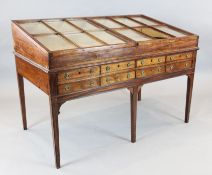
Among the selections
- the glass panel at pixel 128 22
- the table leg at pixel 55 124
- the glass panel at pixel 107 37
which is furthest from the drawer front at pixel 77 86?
the glass panel at pixel 128 22

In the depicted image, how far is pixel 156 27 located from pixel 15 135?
6.08ft

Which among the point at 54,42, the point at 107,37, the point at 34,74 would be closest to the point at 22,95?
the point at 34,74

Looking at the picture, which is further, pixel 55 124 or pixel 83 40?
pixel 83 40

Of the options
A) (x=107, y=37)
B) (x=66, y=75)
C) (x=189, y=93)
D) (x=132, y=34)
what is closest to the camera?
(x=66, y=75)

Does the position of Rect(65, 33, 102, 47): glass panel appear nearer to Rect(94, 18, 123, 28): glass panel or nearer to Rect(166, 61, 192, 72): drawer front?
Rect(94, 18, 123, 28): glass panel

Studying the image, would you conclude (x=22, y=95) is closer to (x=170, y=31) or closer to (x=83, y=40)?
A: (x=83, y=40)

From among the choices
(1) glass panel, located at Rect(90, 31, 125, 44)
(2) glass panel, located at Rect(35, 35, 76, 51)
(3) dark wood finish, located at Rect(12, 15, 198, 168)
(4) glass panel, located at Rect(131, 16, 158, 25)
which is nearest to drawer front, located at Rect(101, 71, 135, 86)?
(3) dark wood finish, located at Rect(12, 15, 198, 168)

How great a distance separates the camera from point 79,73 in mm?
3273

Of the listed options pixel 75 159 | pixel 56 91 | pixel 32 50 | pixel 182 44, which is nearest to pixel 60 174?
pixel 75 159

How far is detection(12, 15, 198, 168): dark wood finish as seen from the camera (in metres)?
3.20

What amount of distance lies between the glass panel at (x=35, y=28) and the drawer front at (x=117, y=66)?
0.66 meters

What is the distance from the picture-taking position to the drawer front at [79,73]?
319 centimetres

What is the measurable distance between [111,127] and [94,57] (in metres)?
1.12

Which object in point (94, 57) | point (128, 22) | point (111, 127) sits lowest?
point (111, 127)
